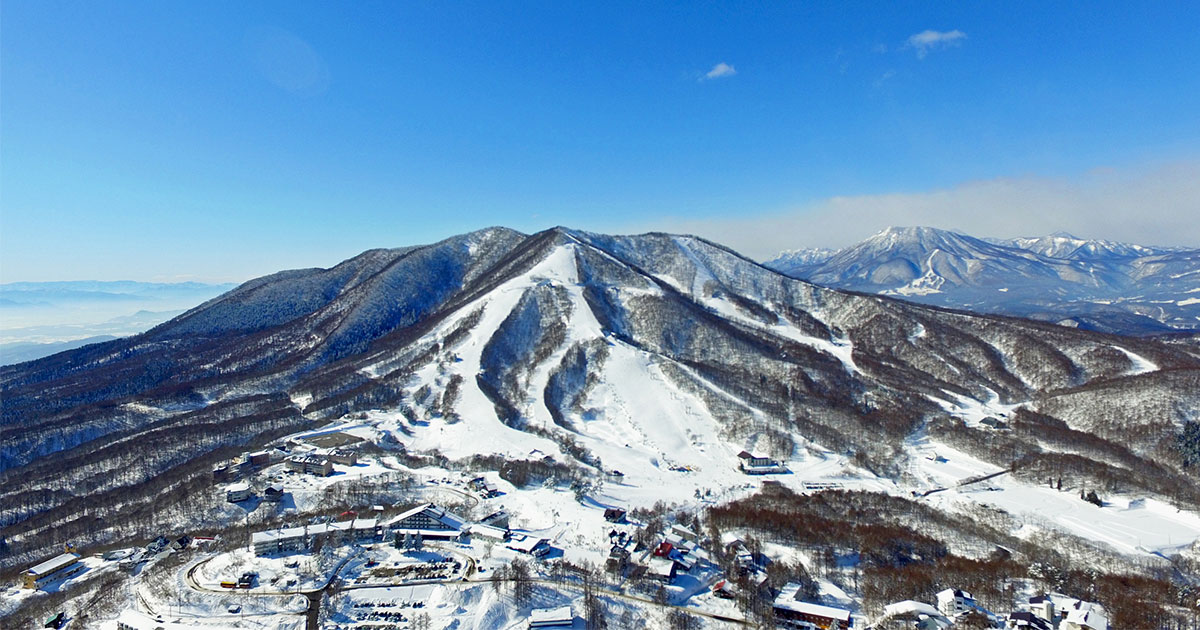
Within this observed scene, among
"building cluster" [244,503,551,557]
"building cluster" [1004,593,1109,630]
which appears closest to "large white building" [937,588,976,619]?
"building cluster" [1004,593,1109,630]

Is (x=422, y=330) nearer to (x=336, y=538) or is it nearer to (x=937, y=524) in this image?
(x=336, y=538)

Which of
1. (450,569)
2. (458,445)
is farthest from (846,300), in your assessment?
(450,569)

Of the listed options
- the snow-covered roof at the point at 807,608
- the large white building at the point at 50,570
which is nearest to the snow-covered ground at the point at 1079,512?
the snow-covered roof at the point at 807,608

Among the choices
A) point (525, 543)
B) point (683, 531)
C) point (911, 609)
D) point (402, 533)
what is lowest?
point (911, 609)

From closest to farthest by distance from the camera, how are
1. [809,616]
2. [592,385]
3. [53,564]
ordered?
[809,616] < [53,564] < [592,385]

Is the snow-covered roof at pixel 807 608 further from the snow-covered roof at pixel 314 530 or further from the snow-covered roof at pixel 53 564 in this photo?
the snow-covered roof at pixel 53 564

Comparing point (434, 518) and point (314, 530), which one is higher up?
point (314, 530)

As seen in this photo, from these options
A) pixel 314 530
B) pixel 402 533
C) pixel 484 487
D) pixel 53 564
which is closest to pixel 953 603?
pixel 402 533

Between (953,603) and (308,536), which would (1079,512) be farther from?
(308,536)
